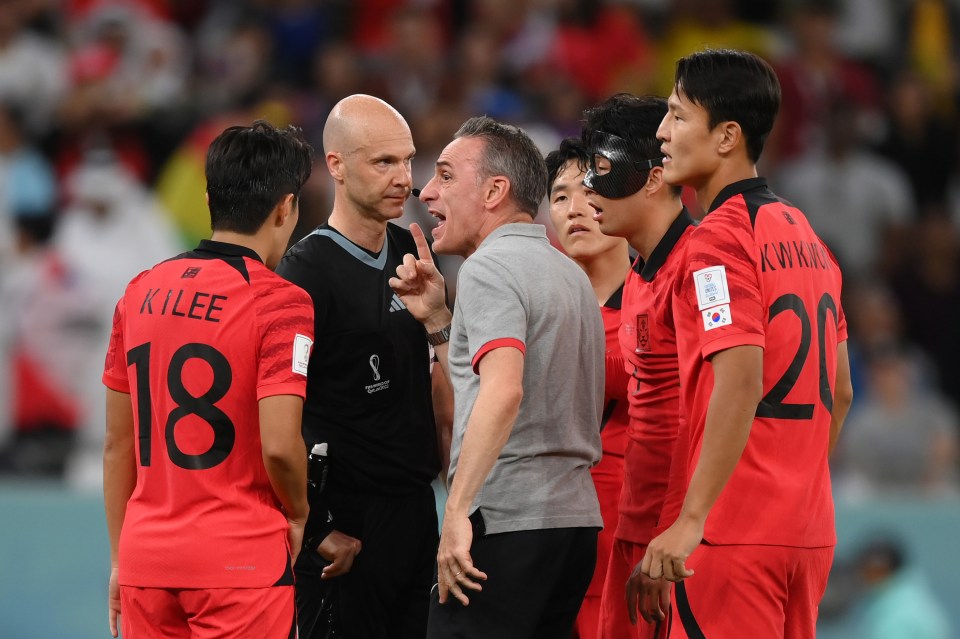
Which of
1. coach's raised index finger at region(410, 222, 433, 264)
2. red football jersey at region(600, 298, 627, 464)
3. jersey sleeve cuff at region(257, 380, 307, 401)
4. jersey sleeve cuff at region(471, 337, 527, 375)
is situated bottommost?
red football jersey at region(600, 298, 627, 464)

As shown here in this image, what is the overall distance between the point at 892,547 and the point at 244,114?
535cm

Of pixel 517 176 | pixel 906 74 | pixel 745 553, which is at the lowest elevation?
pixel 745 553

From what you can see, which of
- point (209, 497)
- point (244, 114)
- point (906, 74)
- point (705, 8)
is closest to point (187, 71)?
point (244, 114)

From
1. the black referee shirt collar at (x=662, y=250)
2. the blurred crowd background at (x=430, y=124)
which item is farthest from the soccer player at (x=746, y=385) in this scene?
the blurred crowd background at (x=430, y=124)

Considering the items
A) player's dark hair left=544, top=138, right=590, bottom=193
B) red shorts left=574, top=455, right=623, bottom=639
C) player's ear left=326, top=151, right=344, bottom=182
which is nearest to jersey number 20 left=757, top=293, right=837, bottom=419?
red shorts left=574, top=455, right=623, bottom=639

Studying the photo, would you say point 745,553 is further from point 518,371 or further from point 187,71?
point 187,71

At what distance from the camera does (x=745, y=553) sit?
3805mm

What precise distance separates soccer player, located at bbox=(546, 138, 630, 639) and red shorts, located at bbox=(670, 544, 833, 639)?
0.94 m

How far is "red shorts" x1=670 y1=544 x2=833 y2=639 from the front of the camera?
12.4 ft

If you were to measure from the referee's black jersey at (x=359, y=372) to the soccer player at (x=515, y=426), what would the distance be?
0.55 m

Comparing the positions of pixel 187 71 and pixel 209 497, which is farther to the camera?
pixel 187 71

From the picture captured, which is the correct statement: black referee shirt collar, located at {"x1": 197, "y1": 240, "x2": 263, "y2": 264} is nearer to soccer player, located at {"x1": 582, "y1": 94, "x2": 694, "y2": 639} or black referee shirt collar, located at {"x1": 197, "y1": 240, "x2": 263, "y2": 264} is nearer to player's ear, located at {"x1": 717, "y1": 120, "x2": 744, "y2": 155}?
soccer player, located at {"x1": 582, "y1": 94, "x2": 694, "y2": 639}

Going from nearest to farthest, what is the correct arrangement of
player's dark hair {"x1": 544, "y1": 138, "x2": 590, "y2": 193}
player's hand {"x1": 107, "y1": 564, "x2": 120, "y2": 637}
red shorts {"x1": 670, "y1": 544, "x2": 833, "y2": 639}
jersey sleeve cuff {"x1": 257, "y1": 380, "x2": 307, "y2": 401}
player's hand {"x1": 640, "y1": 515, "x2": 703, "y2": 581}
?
player's hand {"x1": 640, "y1": 515, "x2": 703, "y2": 581}
red shorts {"x1": 670, "y1": 544, "x2": 833, "y2": 639}
jersey sleeve cuff {"x1": 257, "y1": 380, "x2": 307, "y2": 401}
player's hand {"x1": 107, "y1": 564, "x2": 120, "y2": 637}
player's dark hair {"x1": 544, "y1": 138, "x2": 590, "y2": 193}

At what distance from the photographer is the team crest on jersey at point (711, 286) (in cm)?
375
